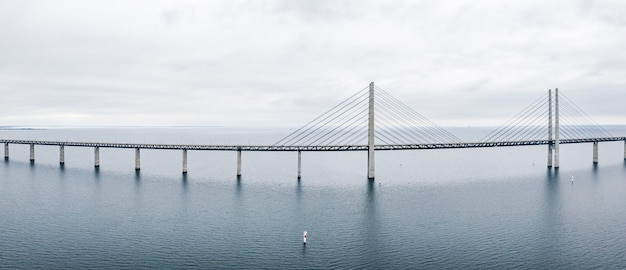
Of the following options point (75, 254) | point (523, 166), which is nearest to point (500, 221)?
point (75, 254)

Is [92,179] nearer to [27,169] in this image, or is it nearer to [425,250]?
[27,169]

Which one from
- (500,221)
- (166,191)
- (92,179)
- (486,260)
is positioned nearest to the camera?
(486,260)

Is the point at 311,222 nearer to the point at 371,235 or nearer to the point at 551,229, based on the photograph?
the point at 371,235

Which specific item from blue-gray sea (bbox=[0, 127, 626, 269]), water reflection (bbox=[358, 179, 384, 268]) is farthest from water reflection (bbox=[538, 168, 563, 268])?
water reflection (bbox=[358, 179, 384, 268])

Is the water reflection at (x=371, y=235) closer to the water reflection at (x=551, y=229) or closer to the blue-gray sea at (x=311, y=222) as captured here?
the blue-gray sea at (x=311, y=222)

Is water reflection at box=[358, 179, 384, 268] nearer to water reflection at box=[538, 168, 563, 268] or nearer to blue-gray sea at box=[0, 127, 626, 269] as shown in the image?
blue-gray sea at box=[0, 127, 626, 269]

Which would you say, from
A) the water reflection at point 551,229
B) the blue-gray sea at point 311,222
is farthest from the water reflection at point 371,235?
the water reflection at point 551,229

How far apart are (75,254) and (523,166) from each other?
14181 cm

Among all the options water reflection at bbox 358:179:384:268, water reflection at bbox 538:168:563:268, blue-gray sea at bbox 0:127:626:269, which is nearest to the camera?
blue-gray sea at bbox 0:127:626:269

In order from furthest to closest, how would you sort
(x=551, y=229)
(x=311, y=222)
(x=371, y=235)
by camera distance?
(x=311, y=222) < (x=551, y=229) < (x=371, y=235)

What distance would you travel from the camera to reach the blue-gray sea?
42.8 meters

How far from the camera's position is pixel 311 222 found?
58.7 m

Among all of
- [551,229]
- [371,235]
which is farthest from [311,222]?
[551,229]

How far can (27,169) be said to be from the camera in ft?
401
